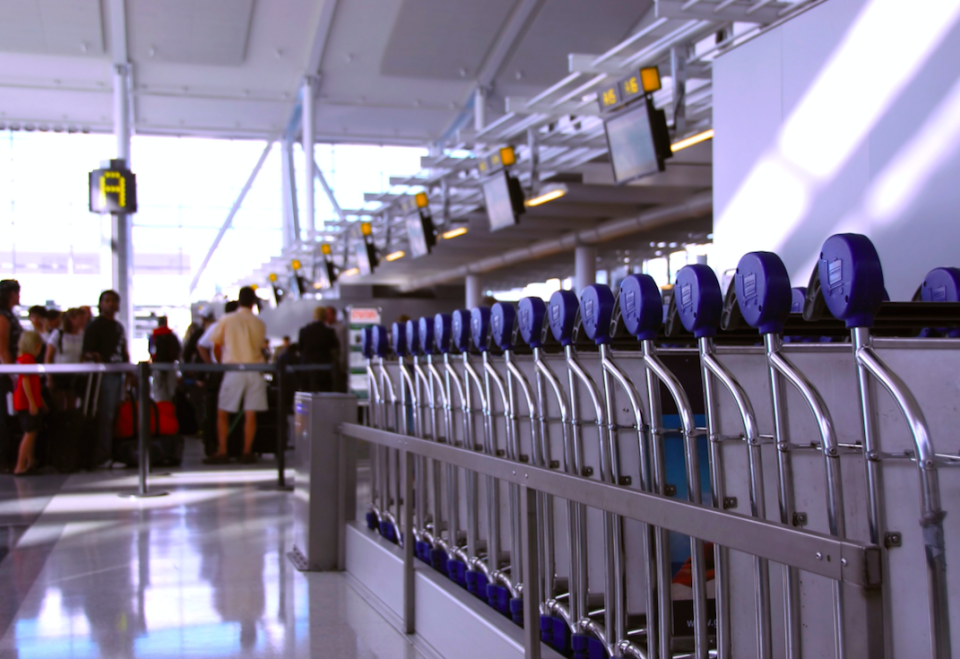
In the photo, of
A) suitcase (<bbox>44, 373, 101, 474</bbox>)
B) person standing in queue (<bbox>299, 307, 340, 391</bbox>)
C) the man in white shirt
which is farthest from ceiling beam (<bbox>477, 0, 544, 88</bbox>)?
suitcase (<bbox>44, 373, 101, 474</bbox>)

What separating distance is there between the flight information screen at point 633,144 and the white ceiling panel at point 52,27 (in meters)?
12.4

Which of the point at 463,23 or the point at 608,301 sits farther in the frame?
the point at 463,23

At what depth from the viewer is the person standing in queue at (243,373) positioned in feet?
28.8

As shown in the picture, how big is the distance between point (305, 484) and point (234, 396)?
4.39m

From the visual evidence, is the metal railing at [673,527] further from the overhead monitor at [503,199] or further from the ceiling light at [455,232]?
the ceiling light at [455,232]

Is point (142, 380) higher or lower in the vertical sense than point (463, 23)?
lower

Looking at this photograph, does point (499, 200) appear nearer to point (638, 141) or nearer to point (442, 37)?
point (638, 141)

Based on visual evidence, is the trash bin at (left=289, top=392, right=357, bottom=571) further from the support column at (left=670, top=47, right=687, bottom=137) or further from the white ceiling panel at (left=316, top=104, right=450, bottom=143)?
the white ceiling panel at (left=316, top=104, right=450, bottom=143)

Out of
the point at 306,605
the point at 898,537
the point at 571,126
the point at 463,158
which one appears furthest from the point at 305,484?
the point at 463,158

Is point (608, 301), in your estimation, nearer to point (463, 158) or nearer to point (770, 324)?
point (770, 324)

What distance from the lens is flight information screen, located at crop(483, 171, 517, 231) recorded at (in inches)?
370

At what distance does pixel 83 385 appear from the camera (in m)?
8.31

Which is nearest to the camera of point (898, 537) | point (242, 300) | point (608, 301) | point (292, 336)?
point (898, 537)

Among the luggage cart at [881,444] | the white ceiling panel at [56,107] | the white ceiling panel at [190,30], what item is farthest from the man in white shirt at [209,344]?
the white ceiling panel at [56,107]
